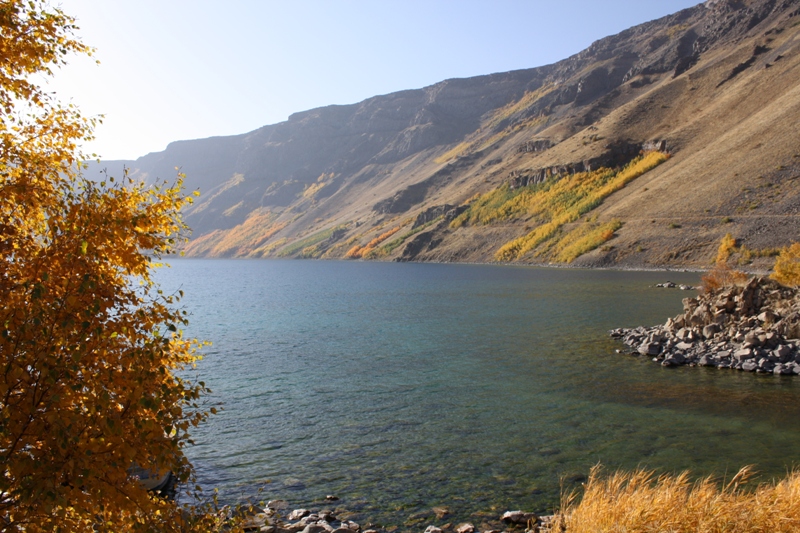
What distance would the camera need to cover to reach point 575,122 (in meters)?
192

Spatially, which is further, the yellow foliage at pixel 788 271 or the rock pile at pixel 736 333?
the yellow foliage at pixel 788 271

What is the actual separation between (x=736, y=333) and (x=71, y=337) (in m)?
32.8

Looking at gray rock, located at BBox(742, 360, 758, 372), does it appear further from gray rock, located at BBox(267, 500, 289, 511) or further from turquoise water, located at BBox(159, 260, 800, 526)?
gray rock, located at BBox(267, 500, 289, 511)

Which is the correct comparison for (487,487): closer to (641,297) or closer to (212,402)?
(212,402)

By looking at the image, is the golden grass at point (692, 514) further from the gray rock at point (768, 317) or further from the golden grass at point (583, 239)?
the golden grass at point (583, 239)

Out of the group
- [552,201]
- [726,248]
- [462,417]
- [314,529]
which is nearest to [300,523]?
[314,529]

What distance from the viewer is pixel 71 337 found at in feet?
19.6

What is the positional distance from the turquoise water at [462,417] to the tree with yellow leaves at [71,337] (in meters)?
9.20

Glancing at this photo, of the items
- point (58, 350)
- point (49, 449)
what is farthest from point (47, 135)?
point (49, 449)

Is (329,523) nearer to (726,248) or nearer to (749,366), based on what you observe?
(749,366)

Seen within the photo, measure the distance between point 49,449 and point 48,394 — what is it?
1.86 ft

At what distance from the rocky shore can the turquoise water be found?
1.74 feet

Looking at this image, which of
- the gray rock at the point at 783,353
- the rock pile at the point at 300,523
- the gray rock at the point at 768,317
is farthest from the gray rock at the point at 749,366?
the rock pile at the point at 300,523

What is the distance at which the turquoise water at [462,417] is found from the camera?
638 inches
